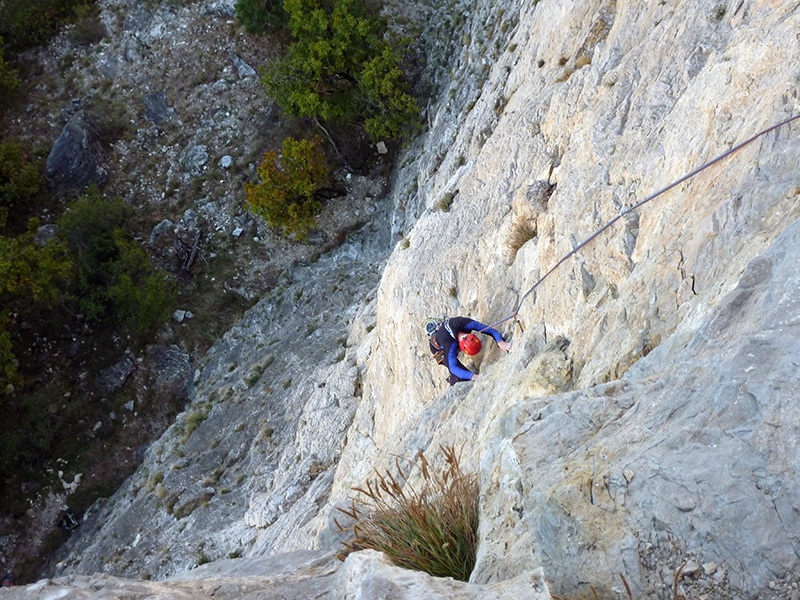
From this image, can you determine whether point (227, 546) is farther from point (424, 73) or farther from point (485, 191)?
point (424, 73)

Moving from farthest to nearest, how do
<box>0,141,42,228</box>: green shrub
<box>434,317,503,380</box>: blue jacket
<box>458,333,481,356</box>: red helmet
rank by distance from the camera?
<box>0,141,42,228</box>: green shrub
<box>434,317,503,380</box>: blue jacket
<box>458,333,481,356</box>: red helmet

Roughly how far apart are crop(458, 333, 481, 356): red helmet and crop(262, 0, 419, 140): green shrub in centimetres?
1749

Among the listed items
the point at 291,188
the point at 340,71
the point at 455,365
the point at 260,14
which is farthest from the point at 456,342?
the point at 260,14

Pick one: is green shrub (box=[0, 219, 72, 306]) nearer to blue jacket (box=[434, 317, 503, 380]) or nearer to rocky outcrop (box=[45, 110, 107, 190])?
rocky outcrop (box=[45, 110, 107, 190])

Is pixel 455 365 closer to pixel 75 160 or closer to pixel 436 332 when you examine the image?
pixel 436 332

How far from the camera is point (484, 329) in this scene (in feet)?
33.9

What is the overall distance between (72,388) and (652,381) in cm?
2948

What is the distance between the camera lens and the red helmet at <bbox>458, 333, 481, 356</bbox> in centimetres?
1033

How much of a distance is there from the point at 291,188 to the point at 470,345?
18.1 meters

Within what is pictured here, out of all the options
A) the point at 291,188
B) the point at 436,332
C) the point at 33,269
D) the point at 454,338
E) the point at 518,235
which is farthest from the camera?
the point at 33,269

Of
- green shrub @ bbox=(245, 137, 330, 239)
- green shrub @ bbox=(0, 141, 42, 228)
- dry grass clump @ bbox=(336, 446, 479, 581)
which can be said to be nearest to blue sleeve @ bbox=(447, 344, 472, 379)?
dry grass clump @ bbox=(336, 446, 479, 581)

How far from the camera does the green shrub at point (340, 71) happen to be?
25094mm

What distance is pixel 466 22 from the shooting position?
88.0 feet

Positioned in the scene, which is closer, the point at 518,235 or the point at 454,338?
the point at 454,338
